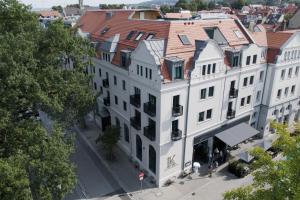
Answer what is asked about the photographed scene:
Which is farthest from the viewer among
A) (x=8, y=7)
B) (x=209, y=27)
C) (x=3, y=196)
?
(x=209, y=27)

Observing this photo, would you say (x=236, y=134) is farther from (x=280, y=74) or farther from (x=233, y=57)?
(x=280, y=74)

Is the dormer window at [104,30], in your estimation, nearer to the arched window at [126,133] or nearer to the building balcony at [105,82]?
the building balcony at [105,82]

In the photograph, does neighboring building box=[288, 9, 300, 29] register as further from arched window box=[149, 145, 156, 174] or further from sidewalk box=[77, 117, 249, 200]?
arched window box=[149, 145, 156, 174]

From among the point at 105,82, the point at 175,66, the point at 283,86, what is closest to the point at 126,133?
the point at 105,82

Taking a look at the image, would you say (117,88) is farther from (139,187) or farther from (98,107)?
(139,187)

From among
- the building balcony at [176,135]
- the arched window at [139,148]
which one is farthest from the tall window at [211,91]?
the arched window at [139,148]

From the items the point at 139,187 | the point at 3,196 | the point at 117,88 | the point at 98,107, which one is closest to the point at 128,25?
the point at 117,88
